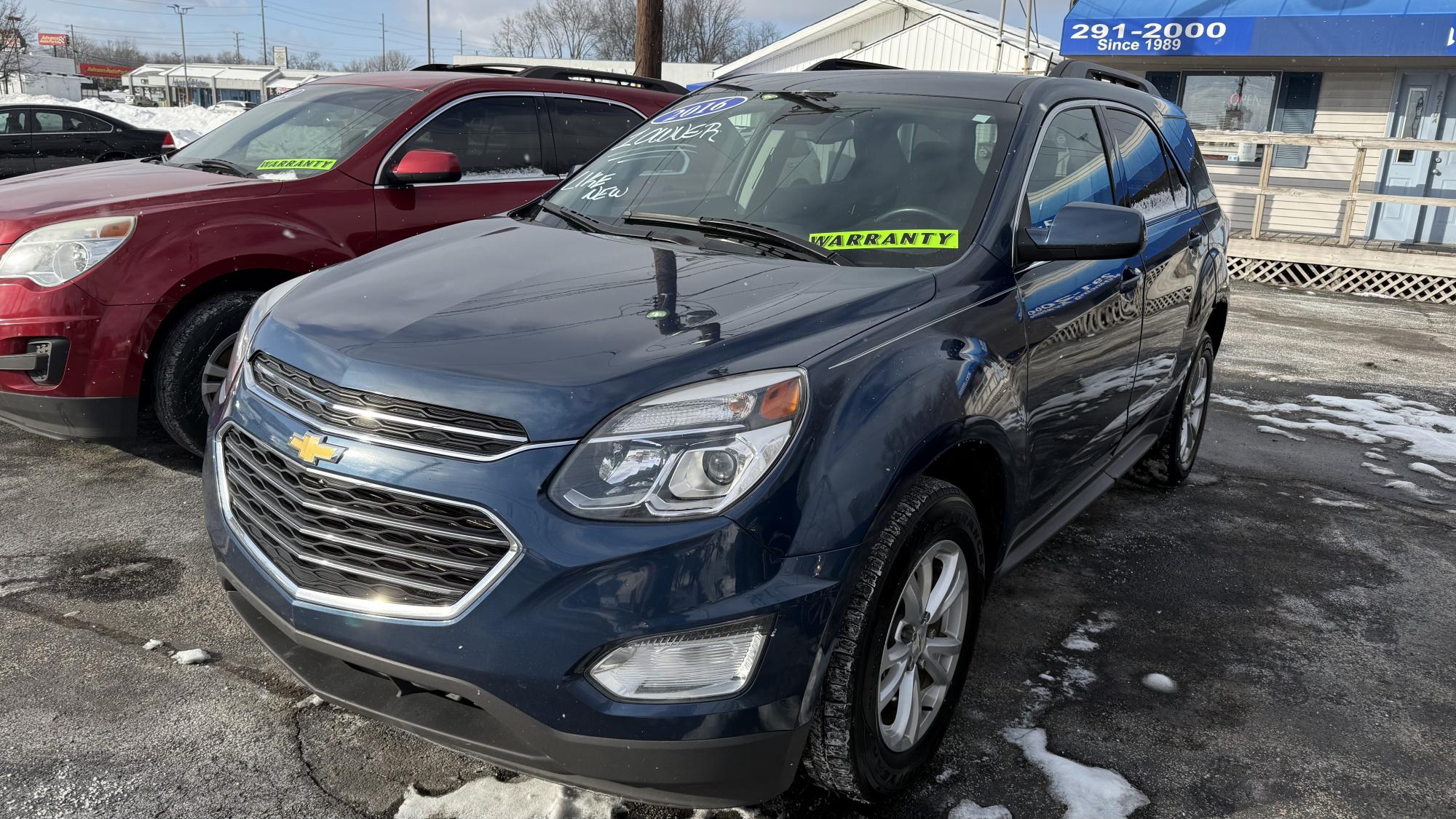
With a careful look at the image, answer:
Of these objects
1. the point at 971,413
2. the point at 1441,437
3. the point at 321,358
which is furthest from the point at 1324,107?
the point at 321,358

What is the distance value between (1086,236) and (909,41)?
25615 millimetres

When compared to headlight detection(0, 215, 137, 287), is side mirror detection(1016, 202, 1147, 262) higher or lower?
higher

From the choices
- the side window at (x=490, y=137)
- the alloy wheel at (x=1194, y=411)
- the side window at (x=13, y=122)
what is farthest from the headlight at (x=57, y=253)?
the side window at (x=13, y=122)

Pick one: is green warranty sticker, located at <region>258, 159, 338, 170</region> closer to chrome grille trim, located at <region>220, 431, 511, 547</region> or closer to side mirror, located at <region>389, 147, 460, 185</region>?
side mirror, located at <region>389, 147, 460, 185</region>

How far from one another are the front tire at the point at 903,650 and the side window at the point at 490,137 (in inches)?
147

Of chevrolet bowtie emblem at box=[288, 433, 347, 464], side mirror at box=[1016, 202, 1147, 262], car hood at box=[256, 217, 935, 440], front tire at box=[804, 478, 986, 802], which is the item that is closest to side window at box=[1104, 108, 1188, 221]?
side mirror at box=[1016, 202, 1147, 262]

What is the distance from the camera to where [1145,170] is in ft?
13.9

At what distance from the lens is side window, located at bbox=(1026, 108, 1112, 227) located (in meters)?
3.23

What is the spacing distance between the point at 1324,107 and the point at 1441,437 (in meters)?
11.6

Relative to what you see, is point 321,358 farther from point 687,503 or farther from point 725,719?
point 725,719

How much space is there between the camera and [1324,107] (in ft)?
51.8

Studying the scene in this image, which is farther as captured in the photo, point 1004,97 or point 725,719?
point 1004,97

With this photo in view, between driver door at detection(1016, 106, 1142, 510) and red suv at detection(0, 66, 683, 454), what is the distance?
1595 millimetres

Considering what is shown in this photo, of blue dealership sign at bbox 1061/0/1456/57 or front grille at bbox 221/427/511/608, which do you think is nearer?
front grille at bbox 221/427/511/608
